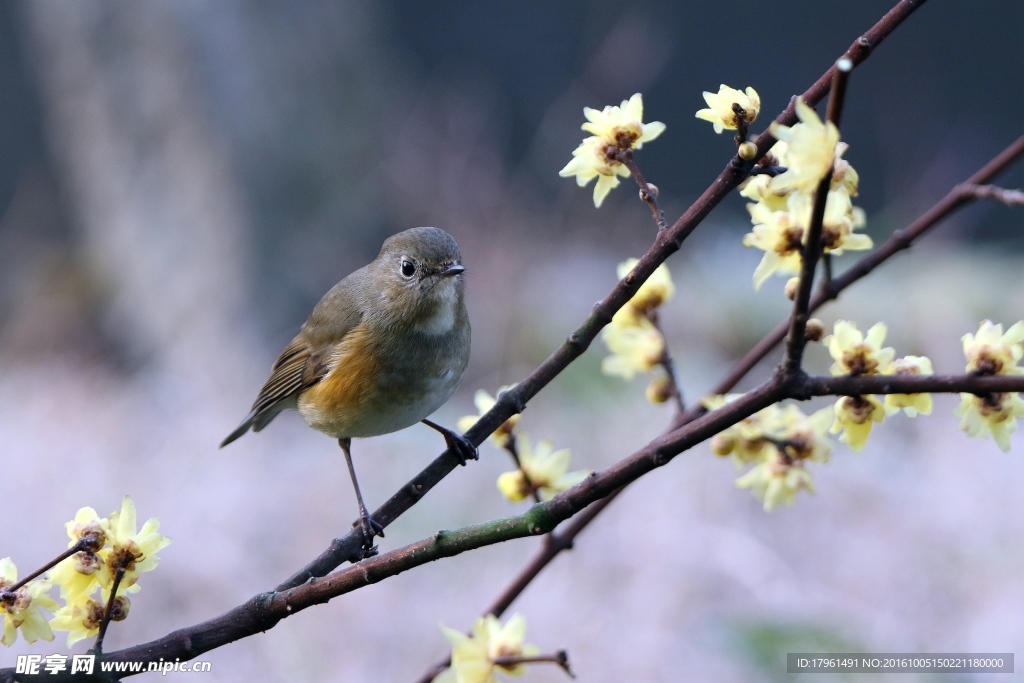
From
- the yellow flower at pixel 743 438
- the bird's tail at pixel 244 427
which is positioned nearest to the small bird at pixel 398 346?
the bird's tail at pixel 244 427

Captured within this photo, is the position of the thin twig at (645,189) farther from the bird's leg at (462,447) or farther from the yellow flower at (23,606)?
the yellow flower at (23,606)

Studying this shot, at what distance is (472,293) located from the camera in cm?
524

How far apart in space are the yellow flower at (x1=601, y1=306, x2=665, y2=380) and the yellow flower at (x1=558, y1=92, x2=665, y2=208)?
0.85 ft

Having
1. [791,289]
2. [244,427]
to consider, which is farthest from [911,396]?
[244,427]

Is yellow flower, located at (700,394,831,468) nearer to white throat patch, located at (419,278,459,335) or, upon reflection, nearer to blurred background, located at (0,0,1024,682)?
white throat patch, located at (419,278,459,335)

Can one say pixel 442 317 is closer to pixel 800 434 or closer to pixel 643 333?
pixel 643 333

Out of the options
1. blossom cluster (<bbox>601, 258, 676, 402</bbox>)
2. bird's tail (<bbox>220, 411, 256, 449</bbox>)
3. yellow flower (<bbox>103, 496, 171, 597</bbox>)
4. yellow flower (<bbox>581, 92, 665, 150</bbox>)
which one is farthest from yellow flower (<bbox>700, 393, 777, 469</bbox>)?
bird's tail (<bbox>220, 411, 256, 449</bbox>)

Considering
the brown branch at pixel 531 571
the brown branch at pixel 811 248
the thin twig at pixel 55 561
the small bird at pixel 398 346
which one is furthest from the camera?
the small bird at pixel 398 346

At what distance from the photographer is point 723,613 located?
3230mm

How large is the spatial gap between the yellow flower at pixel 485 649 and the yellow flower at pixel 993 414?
0.44 meters

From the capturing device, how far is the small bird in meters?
1.73

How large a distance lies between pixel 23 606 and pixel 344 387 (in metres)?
0.97

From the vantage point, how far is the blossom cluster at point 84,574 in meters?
0.83

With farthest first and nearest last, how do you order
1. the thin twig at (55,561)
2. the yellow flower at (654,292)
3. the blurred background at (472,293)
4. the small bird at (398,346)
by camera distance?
the blurred background at (472,293) < the small bird at (398,346) < the yellow flower at (654,292) < the thin twig at (55,561)
